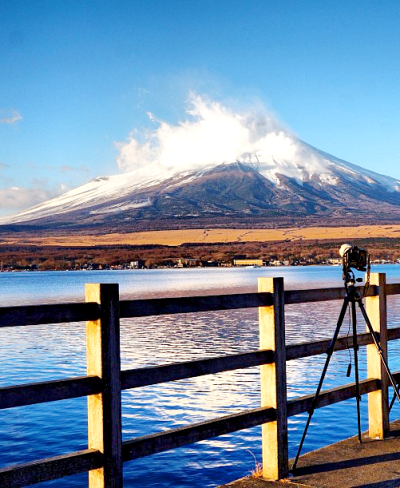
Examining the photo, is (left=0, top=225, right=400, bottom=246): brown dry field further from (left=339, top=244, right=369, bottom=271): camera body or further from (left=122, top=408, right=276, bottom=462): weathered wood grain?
(left=122, top=408, right=276, bottom=462): weathered wood grain

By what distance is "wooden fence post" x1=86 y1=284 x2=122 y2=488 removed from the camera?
4.78 metres

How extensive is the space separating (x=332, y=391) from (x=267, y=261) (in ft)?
458

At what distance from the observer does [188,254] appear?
151 metres

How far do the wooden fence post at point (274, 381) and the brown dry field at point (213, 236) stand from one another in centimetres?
14607

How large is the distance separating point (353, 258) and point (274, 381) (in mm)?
1319

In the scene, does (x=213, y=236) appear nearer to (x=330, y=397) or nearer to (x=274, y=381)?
(x=330, y=397)

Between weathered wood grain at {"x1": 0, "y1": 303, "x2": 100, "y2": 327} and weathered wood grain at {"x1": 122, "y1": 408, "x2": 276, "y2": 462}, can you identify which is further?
weathered wood grain at {"x1": 122, "y1": 408, "x2": 276, "y2": 462}

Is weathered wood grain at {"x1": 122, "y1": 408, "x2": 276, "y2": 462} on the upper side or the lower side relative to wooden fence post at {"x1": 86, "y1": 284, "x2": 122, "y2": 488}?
lower

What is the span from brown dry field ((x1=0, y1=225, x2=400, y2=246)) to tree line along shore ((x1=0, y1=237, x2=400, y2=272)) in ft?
15.3

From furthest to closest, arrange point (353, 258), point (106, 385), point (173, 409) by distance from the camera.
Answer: point (173, 409) → point (353, 258) → point (106, 385)

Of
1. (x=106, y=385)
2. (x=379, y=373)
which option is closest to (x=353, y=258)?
(x=379, y=373)

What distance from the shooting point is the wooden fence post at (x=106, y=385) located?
478 cm

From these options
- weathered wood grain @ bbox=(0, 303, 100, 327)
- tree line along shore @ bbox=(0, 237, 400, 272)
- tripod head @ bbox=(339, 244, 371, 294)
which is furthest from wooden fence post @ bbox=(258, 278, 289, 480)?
tree line along shore @ bbox=(0, 237, 400, 272)

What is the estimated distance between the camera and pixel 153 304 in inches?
204
